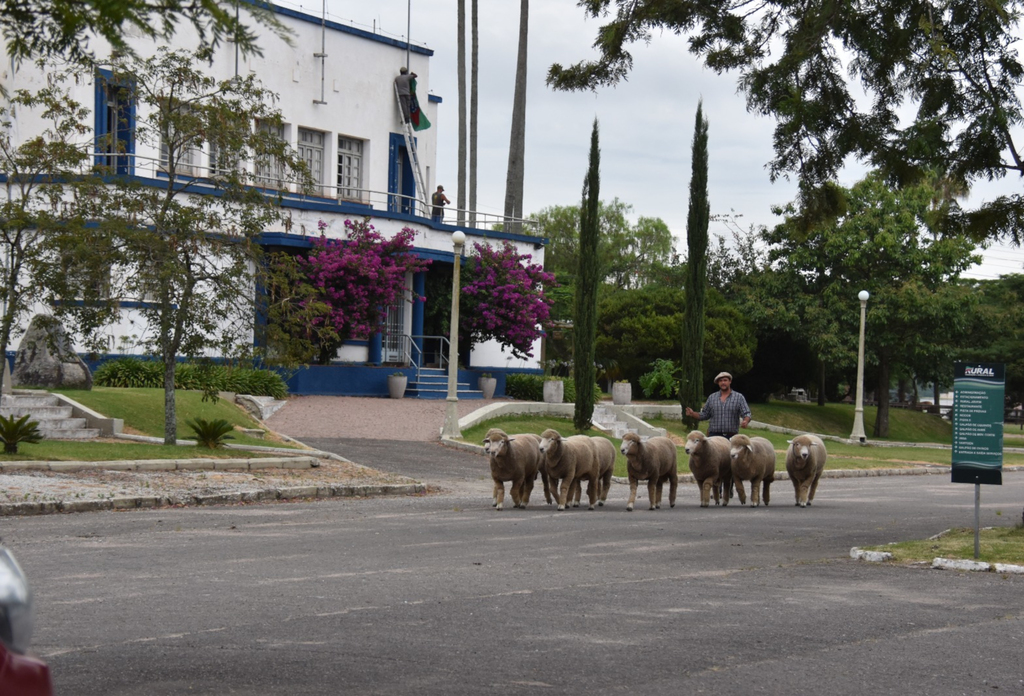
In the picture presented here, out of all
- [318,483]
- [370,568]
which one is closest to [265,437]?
[318,483]


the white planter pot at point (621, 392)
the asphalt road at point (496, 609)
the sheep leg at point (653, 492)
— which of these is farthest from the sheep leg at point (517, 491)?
the white planter pot at point (621, 392)

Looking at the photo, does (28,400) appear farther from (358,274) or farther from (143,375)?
(358,274)

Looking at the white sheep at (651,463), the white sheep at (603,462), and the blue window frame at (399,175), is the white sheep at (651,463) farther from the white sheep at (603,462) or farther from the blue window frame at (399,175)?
the blue window frame at (399,175)

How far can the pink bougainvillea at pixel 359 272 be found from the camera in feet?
120

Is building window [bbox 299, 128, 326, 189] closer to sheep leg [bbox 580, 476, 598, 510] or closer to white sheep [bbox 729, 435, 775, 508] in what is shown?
white sheep [bbox 729, 435, 775, 508]

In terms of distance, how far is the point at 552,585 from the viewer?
32.5 ft

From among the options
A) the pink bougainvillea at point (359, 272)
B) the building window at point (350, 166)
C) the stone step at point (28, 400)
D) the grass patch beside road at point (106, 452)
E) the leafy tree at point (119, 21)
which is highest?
the building window at point (350, 166)

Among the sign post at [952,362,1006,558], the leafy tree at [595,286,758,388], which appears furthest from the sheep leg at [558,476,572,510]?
the leafy tree at [595,286,758,388]

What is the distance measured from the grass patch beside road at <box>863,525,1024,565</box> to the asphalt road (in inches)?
22.8

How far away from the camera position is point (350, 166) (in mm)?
44531

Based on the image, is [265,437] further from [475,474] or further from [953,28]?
[953,28]

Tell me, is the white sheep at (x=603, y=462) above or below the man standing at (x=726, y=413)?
below

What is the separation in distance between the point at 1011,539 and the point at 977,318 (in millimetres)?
42600

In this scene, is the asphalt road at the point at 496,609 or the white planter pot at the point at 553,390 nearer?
the asphalt road at the point at 496,609
